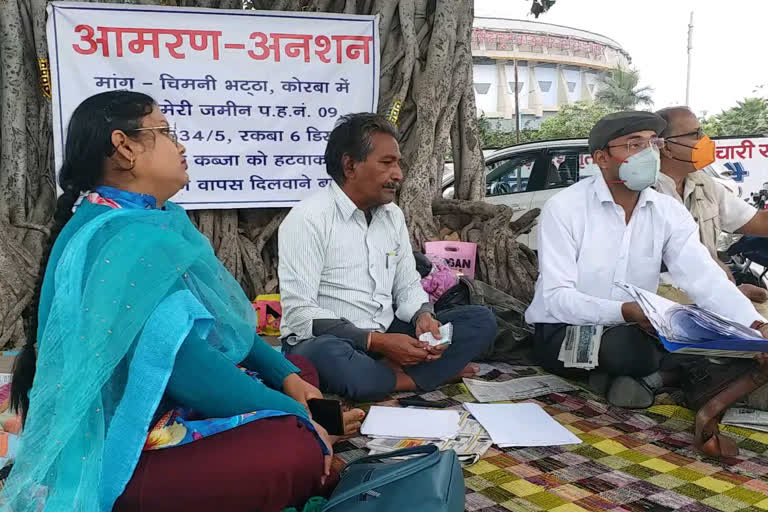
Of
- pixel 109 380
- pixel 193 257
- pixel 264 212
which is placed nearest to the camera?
pixel 109 380

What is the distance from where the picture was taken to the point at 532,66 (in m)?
49.0

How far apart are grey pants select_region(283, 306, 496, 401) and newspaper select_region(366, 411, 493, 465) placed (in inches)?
15.7

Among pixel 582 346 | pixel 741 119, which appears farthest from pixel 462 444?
pixel 741 119

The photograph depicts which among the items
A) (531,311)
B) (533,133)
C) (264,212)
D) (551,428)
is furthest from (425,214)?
(533,133)

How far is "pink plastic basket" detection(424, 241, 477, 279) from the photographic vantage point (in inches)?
175

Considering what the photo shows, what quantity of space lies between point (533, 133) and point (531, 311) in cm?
3023

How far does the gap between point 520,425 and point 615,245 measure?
0.99 meters

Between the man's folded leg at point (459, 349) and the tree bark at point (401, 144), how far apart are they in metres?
1.38

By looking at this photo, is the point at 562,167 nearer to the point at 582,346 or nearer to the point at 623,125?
the point at 623,125

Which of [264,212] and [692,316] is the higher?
[264,212]

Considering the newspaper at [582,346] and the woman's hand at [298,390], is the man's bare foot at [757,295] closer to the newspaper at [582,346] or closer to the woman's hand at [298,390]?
the newspaper at [582,346]

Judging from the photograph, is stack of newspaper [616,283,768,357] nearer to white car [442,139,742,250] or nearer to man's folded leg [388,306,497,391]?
man's folded leg [388,306,497,391]

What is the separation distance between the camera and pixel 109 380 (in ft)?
5.14

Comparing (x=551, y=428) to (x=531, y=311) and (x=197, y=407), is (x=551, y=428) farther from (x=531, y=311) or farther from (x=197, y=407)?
(x=197, y=407)
